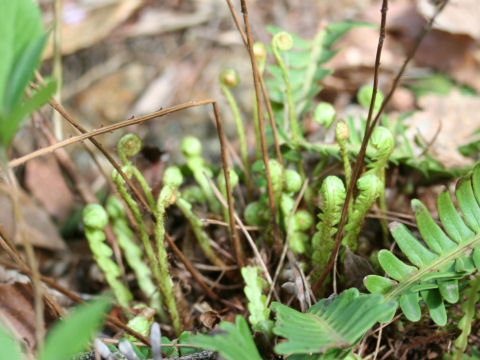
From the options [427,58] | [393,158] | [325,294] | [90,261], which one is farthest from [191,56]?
[325,294]

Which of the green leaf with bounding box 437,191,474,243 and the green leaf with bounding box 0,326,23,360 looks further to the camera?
the green leaf with bounding box 437,191,474,243

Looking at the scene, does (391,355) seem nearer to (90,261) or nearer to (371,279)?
(371,279)

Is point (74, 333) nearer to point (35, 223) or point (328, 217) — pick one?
point (328, 217)

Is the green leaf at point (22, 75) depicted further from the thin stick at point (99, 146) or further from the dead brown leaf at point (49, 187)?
the dead brown leaf at point (49, 187)

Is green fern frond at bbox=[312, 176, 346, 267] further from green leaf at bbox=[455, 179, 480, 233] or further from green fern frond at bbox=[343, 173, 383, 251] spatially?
green leaf at bbox=[455, 179, 480, 233]

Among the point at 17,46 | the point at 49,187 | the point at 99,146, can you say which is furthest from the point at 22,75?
the point at 49,187

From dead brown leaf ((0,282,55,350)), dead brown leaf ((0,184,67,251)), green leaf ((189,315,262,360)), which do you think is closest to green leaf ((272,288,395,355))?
green leaf ((189,315,262,360))

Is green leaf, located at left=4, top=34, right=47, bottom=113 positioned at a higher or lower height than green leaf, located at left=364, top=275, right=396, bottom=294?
higher

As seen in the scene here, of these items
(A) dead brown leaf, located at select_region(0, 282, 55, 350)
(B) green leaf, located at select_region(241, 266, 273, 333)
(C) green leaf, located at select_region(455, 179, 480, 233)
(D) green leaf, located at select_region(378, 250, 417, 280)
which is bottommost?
(A) dead brown leaf, located at select_region(0, 282, 55, 350)
